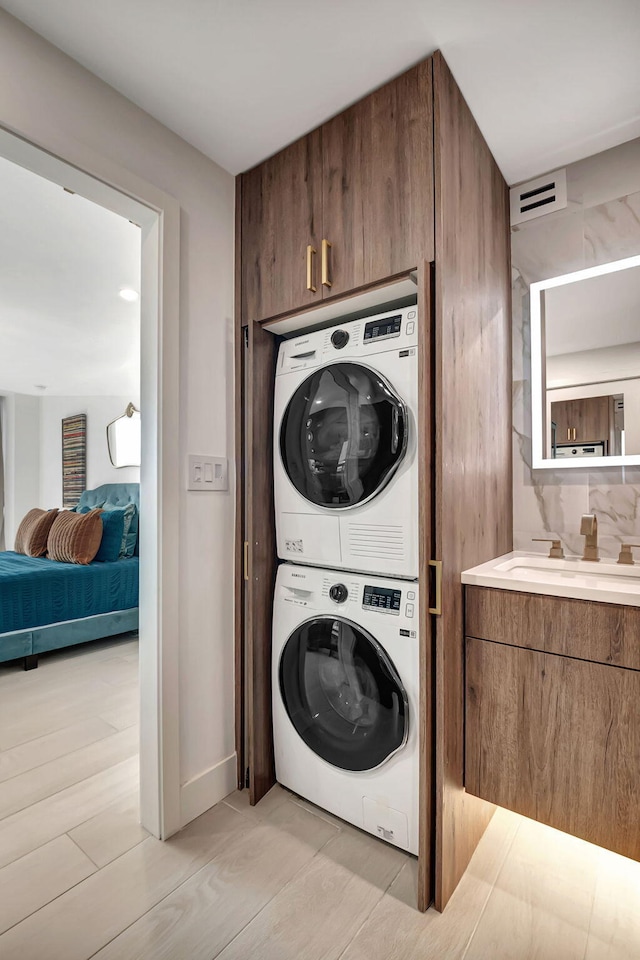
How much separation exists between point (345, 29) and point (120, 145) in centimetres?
74

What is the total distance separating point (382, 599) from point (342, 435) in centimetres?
53

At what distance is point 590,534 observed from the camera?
1661mm

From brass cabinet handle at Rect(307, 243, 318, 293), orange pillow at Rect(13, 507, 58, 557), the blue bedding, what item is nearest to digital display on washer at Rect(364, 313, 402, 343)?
brass cabinet handle at Rect(307, 243, 318, 293)

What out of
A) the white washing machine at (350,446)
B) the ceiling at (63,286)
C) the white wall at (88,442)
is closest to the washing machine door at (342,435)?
the white washing machine at (350,446)

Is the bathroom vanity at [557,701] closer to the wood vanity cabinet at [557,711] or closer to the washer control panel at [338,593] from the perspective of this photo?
the wood vanity cabinet at [557,711]

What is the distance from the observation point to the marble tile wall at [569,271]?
1703 mm

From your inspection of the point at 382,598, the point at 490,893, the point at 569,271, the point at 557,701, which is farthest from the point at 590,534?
the point at 490,893

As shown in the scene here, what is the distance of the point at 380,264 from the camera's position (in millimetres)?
1398

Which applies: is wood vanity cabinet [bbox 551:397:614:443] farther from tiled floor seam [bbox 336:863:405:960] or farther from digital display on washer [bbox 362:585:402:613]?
tiled floor seam [bbox 336:863:405:960]

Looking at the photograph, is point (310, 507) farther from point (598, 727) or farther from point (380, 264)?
point (598, 727)

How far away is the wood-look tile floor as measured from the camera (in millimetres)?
1176

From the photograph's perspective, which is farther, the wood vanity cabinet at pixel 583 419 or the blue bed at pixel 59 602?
the blue bed at pixel 59 602

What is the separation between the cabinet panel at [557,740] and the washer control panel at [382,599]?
0.25 metres

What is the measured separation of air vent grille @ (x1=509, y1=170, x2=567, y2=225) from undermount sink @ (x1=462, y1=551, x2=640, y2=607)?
4.47 feet
